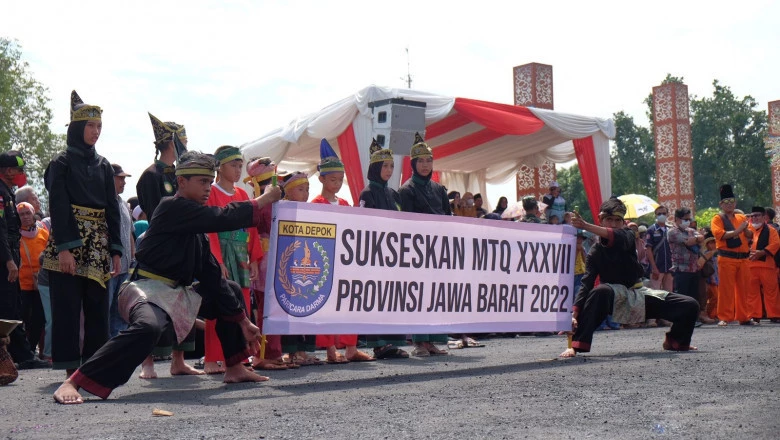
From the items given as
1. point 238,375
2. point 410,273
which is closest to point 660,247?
point 410,273

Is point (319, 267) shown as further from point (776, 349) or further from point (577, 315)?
point (776, 349)

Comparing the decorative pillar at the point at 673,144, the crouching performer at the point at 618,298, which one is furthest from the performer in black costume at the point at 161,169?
the decorative pillar at the point at 673,144

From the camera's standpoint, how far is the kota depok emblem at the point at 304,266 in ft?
21.1

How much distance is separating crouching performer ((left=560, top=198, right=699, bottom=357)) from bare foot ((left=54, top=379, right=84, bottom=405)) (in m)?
4.13

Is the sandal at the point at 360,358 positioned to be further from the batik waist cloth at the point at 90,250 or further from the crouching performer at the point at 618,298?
the batik waist cloth at the point at 90,250

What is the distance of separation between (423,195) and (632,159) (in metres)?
59.4

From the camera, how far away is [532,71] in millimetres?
24250

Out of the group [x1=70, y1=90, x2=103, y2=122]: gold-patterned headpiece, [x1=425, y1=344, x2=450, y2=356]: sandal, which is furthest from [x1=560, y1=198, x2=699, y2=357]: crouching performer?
[x1=70, y1=90, x2=103, y2=122]: gold-patterned headpiece

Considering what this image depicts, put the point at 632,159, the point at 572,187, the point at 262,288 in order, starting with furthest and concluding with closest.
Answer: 1. the point at 572,187
2. the point at 632,159
3. the point at 262,288

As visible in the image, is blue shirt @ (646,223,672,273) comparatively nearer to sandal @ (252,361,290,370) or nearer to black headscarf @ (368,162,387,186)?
black headscarf @ (368,162,387,186)

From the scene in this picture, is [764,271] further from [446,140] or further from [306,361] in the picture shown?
[306,361]

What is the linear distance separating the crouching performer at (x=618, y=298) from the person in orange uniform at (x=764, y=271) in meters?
6.32

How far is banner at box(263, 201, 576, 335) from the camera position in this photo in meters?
6.51

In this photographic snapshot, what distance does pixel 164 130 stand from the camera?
295 inches
